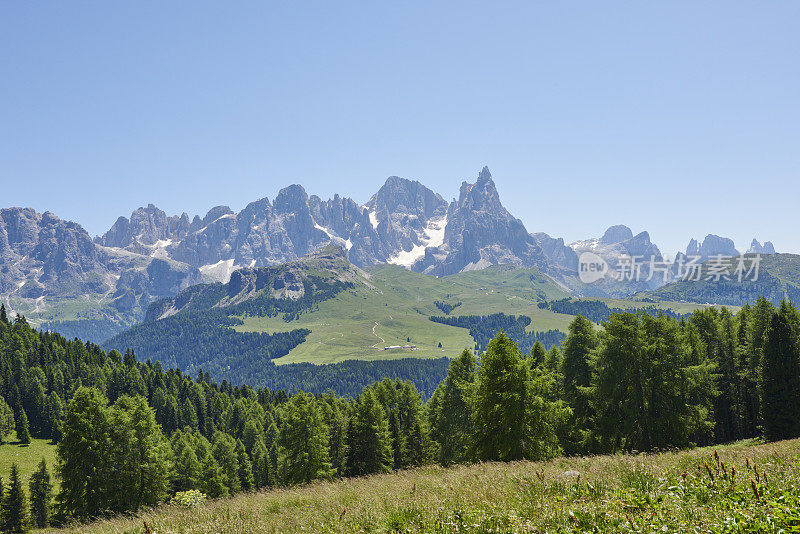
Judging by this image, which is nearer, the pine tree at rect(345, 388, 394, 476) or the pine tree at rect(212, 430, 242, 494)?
the pine tree at rect(345, 388, 394, 476)

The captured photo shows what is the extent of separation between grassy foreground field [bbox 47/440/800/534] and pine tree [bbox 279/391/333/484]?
35.1 metres

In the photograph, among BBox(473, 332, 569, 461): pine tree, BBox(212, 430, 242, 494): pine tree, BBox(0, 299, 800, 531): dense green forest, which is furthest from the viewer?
BBox(212, 430, 242, 494): pine tree

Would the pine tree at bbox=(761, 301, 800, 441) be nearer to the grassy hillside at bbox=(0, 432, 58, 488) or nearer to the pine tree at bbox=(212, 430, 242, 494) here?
the pine tree at bbox=(212, 430, 242, 494)

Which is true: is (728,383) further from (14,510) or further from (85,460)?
(14,510)

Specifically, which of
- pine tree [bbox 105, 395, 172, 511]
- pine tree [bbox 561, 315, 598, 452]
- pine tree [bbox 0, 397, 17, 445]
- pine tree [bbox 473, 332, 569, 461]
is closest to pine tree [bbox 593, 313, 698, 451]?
pine tree [bbox 473, 332, 569, 461]

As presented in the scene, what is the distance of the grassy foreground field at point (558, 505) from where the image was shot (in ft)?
26.2

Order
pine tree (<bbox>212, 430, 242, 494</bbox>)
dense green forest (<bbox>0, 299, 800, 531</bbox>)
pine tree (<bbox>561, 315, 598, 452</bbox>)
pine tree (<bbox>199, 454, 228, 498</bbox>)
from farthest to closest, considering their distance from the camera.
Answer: pine tree (<bbox>212, 430, 242, 494</bbox>) < pine tree (<bbox>199, 454, 228, 498</bbox>) < pine tree (<bbox>561, 315, 598, 452</bbox>) < dense green forest (<bbox>0, 299, 800, 531</bbox>)

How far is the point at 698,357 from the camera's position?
44875 millimetres

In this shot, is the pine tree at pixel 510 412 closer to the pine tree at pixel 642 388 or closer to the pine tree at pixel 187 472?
the pine tree at pixel 642 388

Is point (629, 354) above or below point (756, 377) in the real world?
above

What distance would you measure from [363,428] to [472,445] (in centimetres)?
2235

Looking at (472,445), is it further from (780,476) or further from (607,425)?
(780,476)

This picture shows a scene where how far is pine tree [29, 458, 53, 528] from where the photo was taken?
200 ft

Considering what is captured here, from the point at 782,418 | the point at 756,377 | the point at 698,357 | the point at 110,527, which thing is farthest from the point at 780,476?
the point at 756,377
